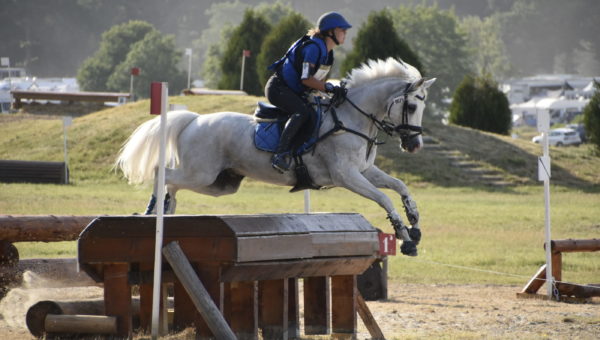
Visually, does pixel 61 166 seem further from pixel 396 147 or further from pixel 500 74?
pixel 500 74

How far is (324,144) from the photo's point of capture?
28.5ft

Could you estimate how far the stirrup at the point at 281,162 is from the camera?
8.61m

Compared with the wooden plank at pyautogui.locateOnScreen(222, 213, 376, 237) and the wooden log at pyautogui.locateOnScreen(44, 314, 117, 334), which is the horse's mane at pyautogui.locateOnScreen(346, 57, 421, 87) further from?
the wooden log at pyautogui.locateOnScreen(44, 314, 117, 334)

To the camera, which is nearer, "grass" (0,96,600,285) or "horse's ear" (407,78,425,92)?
"horse's ear" (407,78,425,92)

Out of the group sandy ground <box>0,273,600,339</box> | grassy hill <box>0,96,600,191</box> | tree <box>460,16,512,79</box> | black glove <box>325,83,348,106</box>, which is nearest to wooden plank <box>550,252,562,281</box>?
sandy ground <box>0,273,600,339</box>

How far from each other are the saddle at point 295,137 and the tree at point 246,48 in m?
34.0

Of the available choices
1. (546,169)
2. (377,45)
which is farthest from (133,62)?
(546,169)

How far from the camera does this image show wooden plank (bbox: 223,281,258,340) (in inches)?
276

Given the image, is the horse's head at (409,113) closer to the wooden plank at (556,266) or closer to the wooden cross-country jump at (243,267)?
the wooden cross-country jump at (243,267)

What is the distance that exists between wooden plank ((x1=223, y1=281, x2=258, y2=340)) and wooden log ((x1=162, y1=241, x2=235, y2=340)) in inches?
22.6

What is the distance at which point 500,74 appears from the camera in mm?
166750

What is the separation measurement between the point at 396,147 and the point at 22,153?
12.4 m

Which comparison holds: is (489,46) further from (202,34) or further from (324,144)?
(324,144)

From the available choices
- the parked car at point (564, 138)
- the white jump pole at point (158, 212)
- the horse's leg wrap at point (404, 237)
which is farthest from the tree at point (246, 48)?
the white jump pole at point (158, 212)
